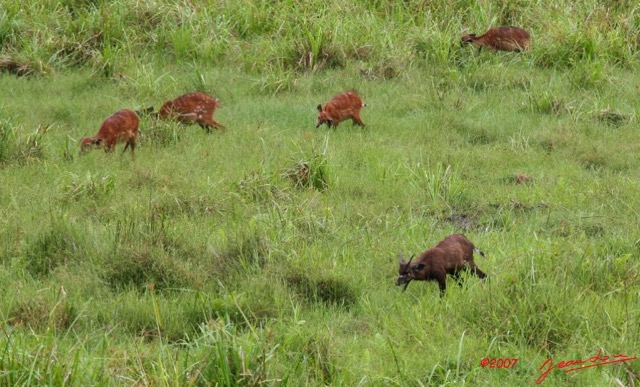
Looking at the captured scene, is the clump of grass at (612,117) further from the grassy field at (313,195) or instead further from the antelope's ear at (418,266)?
the antelope's ear at (418,266)

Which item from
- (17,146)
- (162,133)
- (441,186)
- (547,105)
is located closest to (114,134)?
(162,133)

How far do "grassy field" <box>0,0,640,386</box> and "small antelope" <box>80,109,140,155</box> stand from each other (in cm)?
15

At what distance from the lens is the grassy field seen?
5.67 m

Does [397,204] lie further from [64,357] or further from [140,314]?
[64,357]

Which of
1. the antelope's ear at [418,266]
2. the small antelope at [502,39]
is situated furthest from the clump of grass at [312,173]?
the small antelope at [502,39]

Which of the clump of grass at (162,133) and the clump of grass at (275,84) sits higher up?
the clump of grass at (162,133)

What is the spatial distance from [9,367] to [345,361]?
163 centimetres

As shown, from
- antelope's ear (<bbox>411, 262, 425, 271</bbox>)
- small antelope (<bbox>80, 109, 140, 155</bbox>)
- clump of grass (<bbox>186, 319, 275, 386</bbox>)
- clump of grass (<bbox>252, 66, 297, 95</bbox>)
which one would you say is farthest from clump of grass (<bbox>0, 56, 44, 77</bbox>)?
clump of grass (<bbox>186, 319, 275, 386</bbox>)

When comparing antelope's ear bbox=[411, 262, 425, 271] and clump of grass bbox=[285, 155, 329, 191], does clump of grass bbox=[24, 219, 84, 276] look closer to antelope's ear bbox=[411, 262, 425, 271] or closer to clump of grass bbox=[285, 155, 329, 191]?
clump of grass bbox=[285, 155, 329, 191]

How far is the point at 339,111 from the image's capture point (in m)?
10.7

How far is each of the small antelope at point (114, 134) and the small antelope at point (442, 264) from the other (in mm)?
3883

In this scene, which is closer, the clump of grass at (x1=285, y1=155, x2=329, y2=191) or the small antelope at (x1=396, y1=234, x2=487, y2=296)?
the small antelope at (x1=396, y1=234, x2=487, y2=296)

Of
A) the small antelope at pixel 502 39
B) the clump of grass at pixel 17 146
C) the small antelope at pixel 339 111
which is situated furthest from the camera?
the small antelope at pixel 502 39

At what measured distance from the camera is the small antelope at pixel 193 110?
34.7 ft
